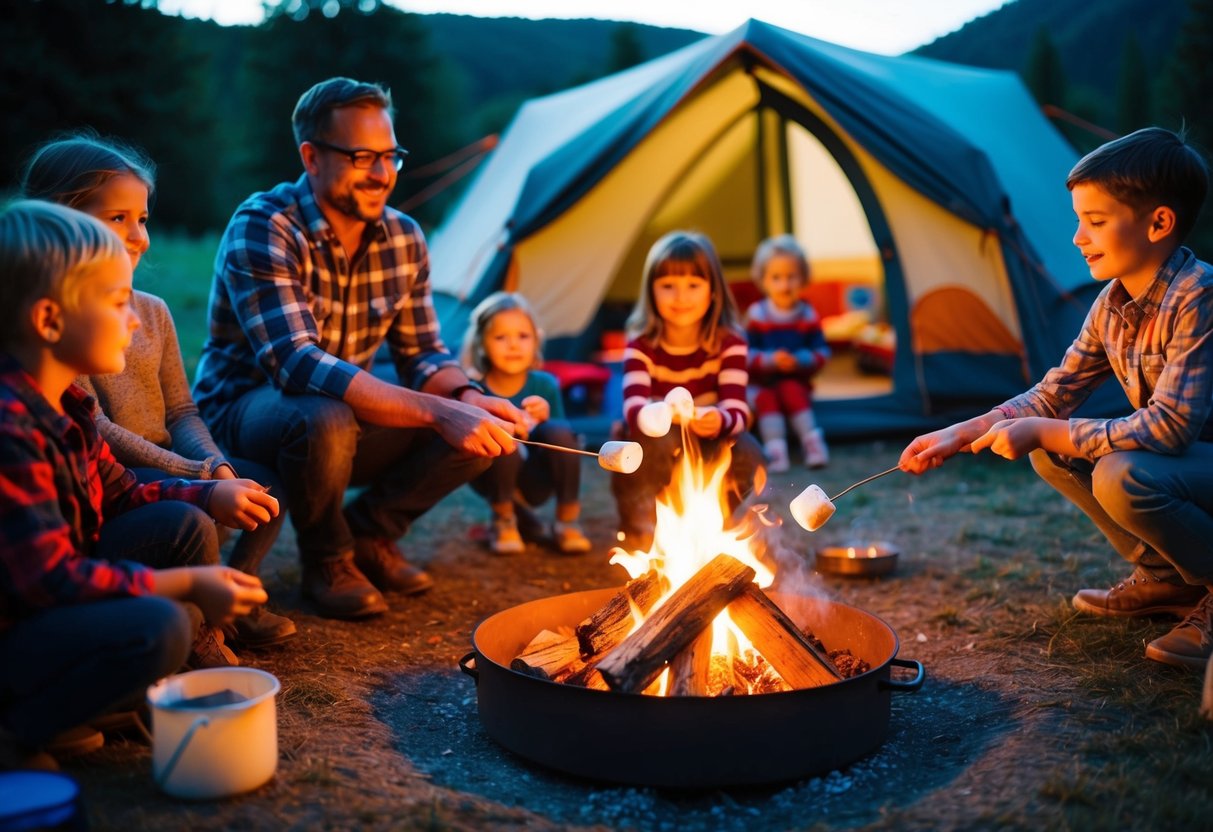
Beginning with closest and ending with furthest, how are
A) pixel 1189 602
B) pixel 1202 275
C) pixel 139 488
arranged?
pixel 139 488 < pixel 1202 275 < pixel 1189 602

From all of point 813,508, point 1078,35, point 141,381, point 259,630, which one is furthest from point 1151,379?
point 1078,35

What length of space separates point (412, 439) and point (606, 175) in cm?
296

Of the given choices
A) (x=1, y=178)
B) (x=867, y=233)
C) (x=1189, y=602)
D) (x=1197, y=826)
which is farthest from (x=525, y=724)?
(x=1, y=178)

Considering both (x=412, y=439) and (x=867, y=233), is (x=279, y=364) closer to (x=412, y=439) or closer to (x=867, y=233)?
(x=412, y=439)

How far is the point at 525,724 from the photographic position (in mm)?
2617

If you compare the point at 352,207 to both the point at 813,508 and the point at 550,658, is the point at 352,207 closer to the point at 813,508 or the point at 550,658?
the point at 550,658

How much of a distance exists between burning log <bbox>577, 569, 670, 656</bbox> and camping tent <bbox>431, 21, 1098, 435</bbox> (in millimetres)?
3593

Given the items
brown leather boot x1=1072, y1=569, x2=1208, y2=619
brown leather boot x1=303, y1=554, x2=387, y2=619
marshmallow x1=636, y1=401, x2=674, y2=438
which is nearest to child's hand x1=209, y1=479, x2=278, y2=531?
brown leather boot x1=303, y1=554, x2=387, y2=619

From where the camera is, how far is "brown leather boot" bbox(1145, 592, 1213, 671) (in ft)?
9.75

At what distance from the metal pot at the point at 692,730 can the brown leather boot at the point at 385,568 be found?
1.40m

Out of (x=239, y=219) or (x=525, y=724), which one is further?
(x=239, y=219)

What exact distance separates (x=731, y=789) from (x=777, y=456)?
11.9ft

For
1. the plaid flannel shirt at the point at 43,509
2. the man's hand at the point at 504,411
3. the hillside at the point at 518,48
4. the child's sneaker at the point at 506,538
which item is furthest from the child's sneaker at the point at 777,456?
the hillside at the point at 518,48

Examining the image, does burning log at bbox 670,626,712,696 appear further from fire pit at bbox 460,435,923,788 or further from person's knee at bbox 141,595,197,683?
person's knee at bbox 141,595,197,683
